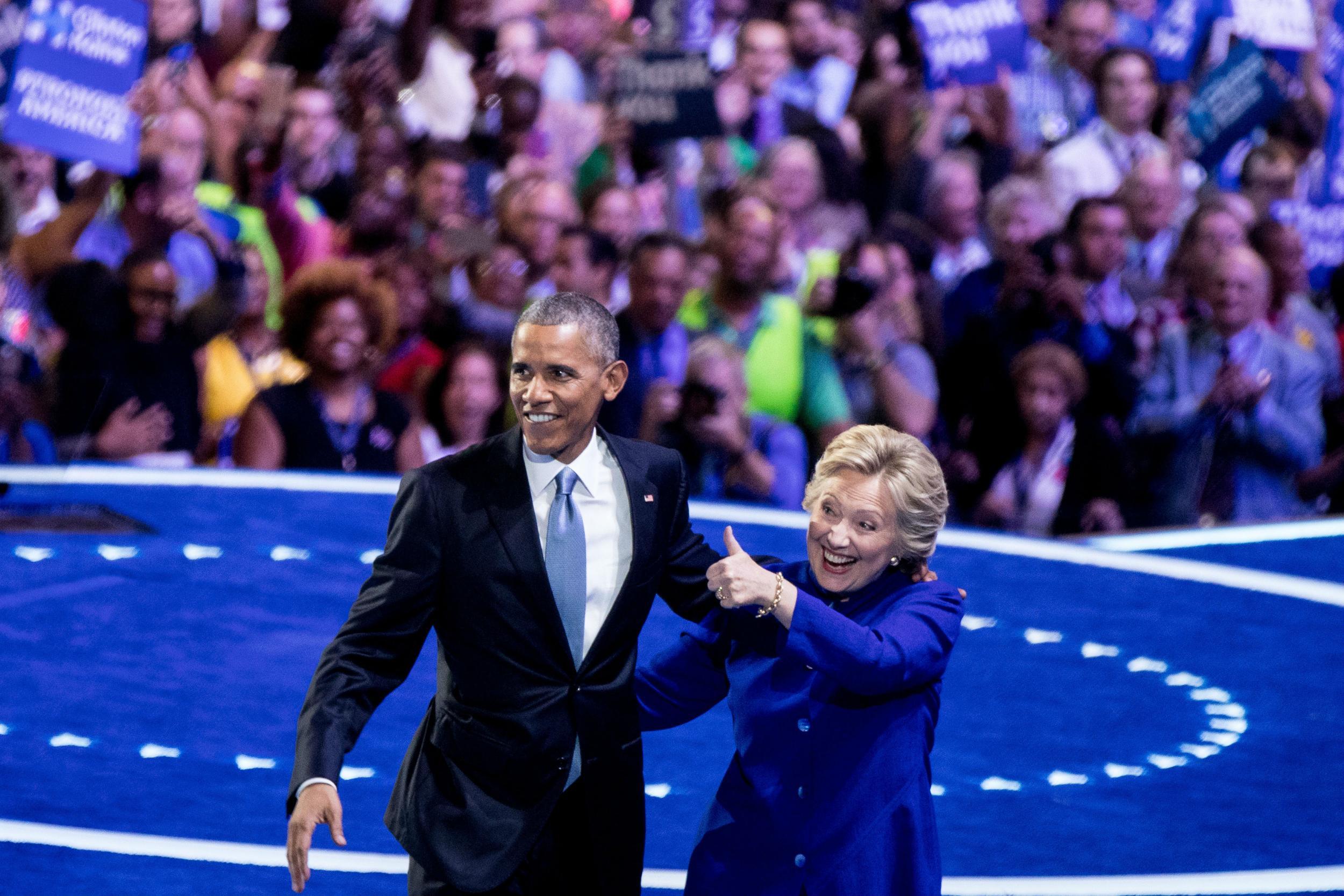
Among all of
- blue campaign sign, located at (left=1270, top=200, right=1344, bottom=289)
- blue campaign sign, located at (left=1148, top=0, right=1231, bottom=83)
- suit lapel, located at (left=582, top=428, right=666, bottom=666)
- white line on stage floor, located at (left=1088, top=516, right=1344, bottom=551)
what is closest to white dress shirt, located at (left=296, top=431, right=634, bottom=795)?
suit lapel, located at (left=582, top=428, right=666, bottom=666)

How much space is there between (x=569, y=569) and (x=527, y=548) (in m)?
0.08

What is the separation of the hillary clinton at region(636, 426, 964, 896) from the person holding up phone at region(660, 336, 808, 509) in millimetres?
5093

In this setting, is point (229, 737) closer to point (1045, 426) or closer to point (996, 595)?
point (996, 595)

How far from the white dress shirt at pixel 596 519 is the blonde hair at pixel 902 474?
32 cm

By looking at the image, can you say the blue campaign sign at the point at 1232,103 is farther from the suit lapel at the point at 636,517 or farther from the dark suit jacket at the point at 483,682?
the dark suit jacket at the point at 483,682

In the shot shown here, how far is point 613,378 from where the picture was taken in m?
3.43

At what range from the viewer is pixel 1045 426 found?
354 inches

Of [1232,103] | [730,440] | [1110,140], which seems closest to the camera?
[730,440]

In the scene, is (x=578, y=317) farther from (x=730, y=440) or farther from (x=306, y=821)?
(x=730, y=440)

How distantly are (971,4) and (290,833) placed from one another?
28.5 feet

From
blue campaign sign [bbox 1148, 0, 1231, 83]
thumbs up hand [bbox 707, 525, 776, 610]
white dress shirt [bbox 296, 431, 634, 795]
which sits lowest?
thumbs up hand [bbox 707, 525, 776, 610]

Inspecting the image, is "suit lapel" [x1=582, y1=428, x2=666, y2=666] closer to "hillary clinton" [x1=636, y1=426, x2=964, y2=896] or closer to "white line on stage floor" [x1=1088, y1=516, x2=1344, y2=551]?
"hillary clinton" [x1=636, y1=426, x2=964, y2=896]

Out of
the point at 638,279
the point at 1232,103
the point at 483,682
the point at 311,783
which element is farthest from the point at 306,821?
the point at 1232,103

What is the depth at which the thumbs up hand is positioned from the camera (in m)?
3.21
